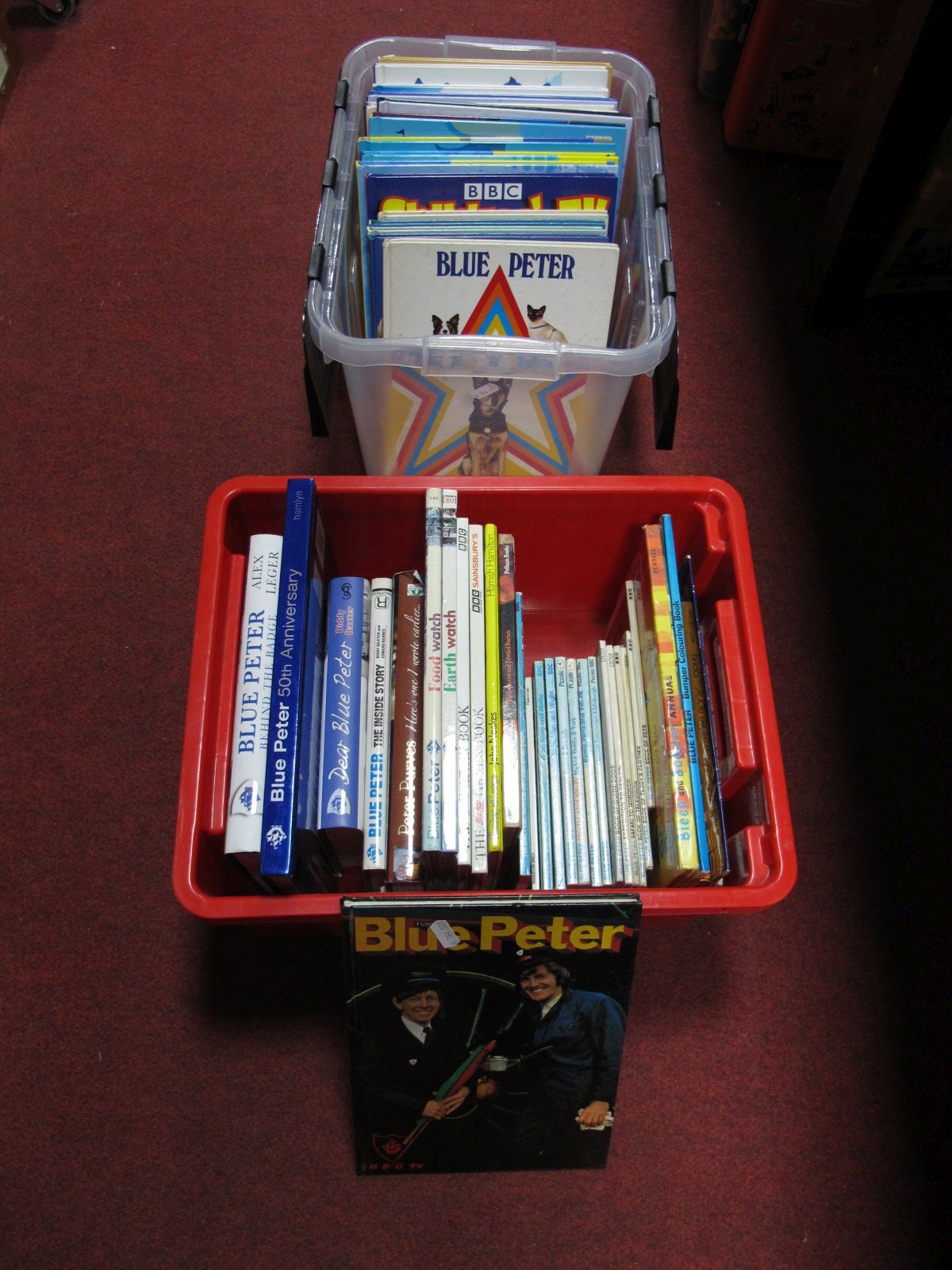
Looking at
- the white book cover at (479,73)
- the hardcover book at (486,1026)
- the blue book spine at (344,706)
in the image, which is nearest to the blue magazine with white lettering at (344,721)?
the blue book spine at (344,706)

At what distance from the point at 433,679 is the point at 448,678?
15 mm

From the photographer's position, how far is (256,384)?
4.83ft

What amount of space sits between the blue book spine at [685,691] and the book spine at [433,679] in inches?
9.4

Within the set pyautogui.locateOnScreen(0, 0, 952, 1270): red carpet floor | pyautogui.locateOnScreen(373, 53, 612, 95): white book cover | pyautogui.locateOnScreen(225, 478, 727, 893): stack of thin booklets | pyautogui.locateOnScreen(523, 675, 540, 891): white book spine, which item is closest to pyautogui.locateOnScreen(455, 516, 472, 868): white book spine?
pyautogui.locateOnScreen(225, 478, 727, 893): stack of thin booklets

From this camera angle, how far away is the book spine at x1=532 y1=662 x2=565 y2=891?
3.30 feet

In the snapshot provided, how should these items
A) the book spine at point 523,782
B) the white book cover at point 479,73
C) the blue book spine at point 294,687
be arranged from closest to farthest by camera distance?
the blue book spine at point 294,687 → the book spine at point 523,782 → the white book cover at point 479,73

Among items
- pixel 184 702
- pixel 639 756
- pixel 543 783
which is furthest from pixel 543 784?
pixel 184 702

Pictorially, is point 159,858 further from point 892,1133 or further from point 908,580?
point 908,580

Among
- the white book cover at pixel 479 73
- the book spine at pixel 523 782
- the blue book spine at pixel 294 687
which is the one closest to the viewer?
the blue book spine at pixel 294 687

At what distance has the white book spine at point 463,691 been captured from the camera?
0.90m

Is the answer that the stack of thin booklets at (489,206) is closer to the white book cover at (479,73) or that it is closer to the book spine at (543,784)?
the white book cover at (479,73)

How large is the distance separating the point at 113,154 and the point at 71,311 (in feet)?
1.06

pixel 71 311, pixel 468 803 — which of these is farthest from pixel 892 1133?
pixel 71 311

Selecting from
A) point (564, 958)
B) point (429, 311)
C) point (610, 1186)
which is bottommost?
point (610, 1186)
